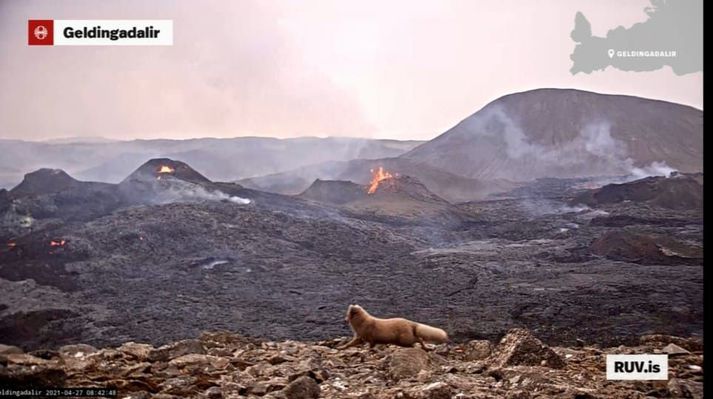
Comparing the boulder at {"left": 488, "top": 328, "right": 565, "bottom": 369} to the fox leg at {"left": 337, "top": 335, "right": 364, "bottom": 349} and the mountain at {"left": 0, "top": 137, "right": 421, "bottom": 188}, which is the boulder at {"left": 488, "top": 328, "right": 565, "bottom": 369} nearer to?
the fox leg at {"left": 337, "top": 335, "right": 364, "bottom": 349}

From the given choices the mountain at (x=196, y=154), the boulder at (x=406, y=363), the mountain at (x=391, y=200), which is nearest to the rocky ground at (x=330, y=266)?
the mountain at (x=391, y=200)

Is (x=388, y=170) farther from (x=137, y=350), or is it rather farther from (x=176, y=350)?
(x=137, y=350)

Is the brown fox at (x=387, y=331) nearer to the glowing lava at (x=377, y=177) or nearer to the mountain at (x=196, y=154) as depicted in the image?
the glowing lava at (x=377, y=177)

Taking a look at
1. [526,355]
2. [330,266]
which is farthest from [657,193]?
[330,266]

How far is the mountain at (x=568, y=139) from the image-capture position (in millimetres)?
4328

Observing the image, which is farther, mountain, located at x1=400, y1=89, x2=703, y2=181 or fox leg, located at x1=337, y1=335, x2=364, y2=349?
mountain, located at x1=400, y1=89, x2=703, y2=181

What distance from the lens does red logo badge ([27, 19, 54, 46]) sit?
4281mm

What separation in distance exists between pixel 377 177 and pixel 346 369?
145 centimetres

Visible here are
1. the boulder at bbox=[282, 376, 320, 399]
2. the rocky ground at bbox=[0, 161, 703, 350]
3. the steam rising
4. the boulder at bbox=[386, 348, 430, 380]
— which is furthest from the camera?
the steam rising

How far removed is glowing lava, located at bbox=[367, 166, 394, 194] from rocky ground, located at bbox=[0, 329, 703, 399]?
118cm

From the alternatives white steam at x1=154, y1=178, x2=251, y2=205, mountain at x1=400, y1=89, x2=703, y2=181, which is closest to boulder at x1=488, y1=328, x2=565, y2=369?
mountain at x1=400, y1=89, x2=703, y2=181

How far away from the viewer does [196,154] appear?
4449 millimetres

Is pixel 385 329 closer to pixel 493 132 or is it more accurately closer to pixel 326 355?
pixel 326 355

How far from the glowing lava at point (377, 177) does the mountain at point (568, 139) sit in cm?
18
